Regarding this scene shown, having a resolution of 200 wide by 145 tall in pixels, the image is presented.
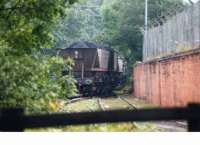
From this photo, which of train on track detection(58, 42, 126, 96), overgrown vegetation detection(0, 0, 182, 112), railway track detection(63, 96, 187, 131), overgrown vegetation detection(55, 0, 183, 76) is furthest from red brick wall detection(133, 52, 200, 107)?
overgrown vegetation detection(0, 0, 182, 112)

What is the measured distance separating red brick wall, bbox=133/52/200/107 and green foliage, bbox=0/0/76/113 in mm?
5973

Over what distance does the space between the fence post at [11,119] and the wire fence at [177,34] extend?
1348 centimetres

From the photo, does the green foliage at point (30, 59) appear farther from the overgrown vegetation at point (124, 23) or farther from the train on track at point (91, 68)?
the overgrown vegetation at point (124, 23)

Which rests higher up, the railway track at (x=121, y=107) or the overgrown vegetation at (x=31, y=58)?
the overgrown vegetation at (x=31, y=58)

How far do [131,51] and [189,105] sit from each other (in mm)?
26903

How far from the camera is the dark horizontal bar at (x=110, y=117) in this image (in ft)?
10.6

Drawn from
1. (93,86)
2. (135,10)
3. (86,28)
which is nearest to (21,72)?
(86,28)

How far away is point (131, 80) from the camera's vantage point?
30734mm

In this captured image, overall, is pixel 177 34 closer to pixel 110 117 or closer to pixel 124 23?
pixel 124 23

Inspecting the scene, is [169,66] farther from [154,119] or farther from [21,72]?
[154,119]

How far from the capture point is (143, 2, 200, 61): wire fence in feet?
57.5

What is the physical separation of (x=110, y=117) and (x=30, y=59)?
5.26m

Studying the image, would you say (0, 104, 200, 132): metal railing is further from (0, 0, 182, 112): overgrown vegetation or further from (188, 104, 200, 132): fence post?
(0, 0, 182, 112): overgrown vegetation

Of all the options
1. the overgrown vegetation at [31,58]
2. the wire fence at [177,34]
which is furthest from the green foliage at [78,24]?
the overgrown vegetation at [31,58]
